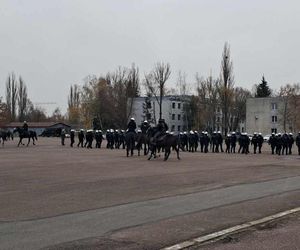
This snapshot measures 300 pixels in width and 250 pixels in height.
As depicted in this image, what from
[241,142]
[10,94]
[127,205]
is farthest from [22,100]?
[127,205]

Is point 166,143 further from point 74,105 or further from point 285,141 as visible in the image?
point 74,105

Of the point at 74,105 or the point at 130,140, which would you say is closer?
the point at 130,140

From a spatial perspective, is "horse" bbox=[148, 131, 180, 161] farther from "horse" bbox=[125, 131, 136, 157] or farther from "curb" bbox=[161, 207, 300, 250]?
"curb" bbox=[161, 207, 300, 250]

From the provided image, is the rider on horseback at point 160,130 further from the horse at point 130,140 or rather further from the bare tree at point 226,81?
the bare tree at point 226,81

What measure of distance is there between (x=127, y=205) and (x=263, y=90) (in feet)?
416

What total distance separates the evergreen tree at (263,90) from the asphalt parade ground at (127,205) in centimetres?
11646

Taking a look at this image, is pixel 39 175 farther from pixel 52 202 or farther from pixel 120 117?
pixel 120 117

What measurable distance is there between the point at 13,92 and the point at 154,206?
116m

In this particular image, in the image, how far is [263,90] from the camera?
446 ft

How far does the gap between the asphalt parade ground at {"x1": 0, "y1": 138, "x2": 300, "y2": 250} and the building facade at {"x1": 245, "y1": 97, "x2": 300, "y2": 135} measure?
100096mm

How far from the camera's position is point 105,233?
9.41 m

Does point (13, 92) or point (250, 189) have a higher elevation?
point (13, 92)

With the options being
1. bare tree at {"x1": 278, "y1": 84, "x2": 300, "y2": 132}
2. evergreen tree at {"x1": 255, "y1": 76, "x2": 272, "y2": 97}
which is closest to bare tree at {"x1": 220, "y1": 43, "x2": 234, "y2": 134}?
bare tree at {"x1": 278, "y1": 84, "x2": 300, "y2": 132}

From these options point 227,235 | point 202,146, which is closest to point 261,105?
point 202,146
